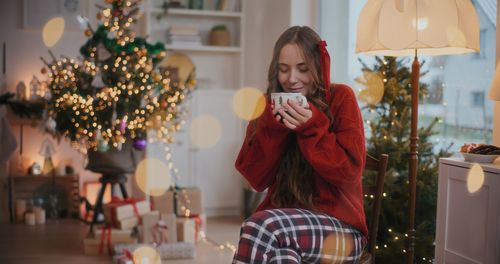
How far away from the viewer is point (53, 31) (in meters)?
4.89

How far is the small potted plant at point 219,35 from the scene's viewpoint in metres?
5.02

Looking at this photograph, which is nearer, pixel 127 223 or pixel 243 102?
pixel 127 223

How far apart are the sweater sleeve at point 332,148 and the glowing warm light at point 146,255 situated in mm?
1820

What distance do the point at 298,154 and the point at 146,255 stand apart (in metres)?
1.81

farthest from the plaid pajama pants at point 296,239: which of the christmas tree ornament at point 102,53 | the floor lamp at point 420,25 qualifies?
the christmas tree ornament at point 102,53

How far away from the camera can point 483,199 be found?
6.61 feet

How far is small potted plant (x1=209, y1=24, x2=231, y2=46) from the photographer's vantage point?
502 cm

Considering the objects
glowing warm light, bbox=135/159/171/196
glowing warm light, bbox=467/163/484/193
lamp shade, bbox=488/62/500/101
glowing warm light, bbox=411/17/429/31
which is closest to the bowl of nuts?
glowing warm light, bbox=467/163/484/193

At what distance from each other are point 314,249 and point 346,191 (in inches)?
9.0

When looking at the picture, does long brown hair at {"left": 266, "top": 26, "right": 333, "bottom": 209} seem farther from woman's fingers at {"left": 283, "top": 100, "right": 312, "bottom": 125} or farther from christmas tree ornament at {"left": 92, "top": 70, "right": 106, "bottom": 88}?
christmas tree ornament at {"left": 92, "top": 70, "right": 106, "bottom": 88}

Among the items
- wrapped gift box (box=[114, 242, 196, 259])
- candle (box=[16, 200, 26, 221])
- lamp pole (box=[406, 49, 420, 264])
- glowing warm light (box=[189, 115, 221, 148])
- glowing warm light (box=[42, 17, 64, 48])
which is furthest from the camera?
glowing warm light (box=[42, 17, 64, 48])

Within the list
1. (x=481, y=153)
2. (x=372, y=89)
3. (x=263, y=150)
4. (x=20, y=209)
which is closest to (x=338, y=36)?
(x=372, y=89)

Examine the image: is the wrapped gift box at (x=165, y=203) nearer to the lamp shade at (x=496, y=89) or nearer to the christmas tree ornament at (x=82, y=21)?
the christmas tree ornament at (x=82, y=21)

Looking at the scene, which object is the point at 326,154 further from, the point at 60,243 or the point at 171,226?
the point at 60,243
